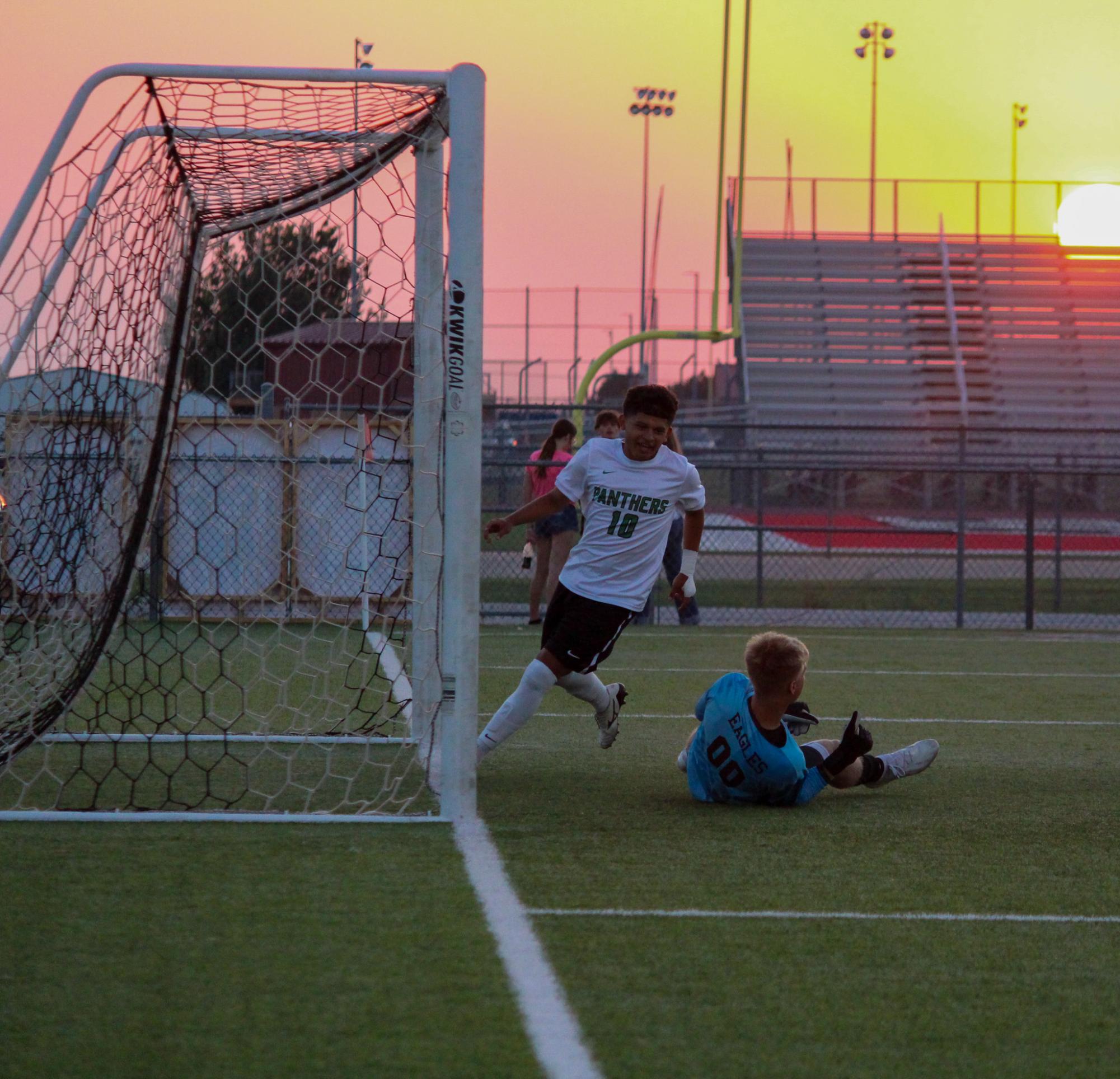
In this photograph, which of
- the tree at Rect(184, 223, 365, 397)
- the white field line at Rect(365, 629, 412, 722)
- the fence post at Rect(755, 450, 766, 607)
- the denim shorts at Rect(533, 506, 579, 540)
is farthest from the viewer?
the fence post at Rect(755, 450, 766, 607)

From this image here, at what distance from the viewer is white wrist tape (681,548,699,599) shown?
6.39 meters

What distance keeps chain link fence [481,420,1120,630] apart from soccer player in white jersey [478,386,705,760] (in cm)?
790

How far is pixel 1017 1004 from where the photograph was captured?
353cm

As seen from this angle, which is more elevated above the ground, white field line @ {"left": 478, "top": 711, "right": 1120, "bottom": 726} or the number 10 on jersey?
the number 10 on jersey

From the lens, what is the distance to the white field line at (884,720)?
841cm

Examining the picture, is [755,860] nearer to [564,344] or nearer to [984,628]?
[984,628]

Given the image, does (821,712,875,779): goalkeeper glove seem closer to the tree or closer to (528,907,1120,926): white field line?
(528,907,1120,926): white field line

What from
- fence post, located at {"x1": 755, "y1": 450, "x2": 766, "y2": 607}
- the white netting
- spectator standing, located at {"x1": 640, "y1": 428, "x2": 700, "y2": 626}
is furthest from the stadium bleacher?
the white netting

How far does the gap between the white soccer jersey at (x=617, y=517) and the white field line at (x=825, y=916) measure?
1.95 metres

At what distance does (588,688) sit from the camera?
6.43m

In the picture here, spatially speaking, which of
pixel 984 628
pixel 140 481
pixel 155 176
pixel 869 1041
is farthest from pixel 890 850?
pixel 984 628

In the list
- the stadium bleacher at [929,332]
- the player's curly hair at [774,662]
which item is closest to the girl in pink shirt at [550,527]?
the player's curly hair at [774,662]

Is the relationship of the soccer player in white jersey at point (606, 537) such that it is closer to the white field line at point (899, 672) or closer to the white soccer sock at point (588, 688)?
the white soccer sock at point (588, 688)

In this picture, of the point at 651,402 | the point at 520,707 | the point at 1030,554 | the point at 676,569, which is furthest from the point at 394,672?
the point at 1030,554
